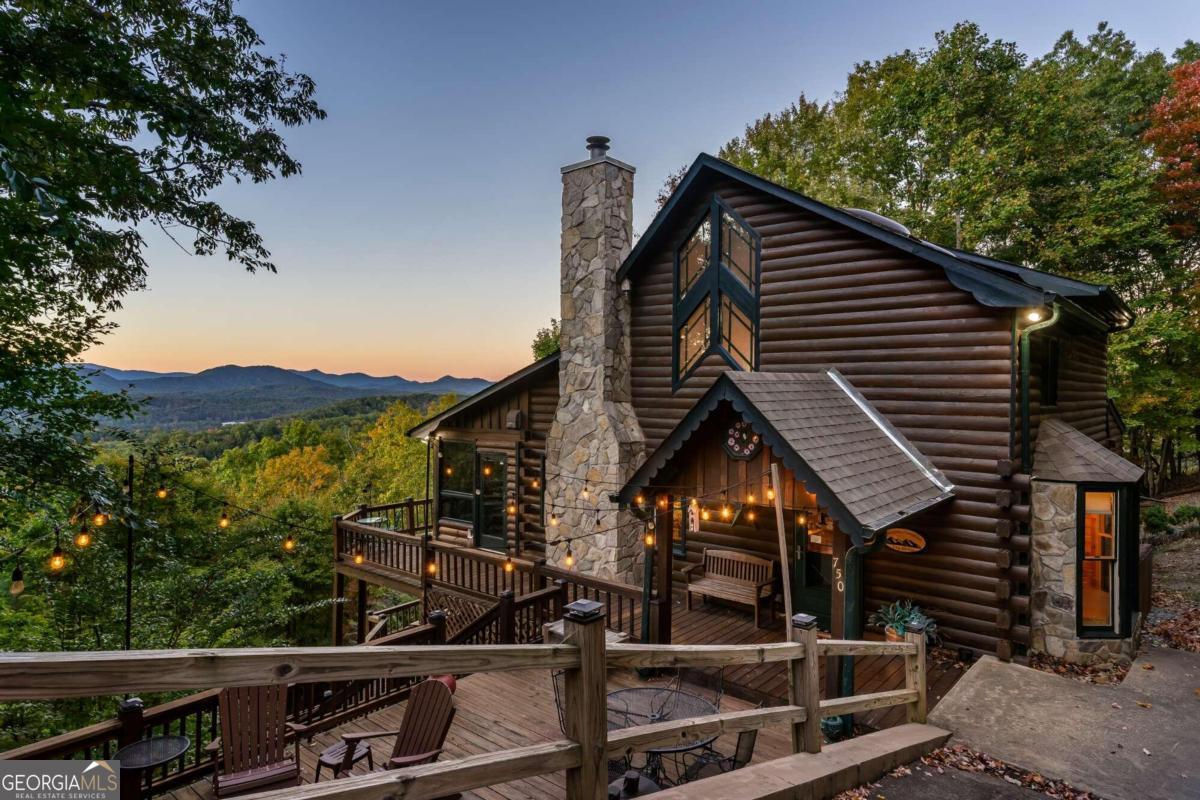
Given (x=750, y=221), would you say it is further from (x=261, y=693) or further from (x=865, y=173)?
(x=865, y=173)

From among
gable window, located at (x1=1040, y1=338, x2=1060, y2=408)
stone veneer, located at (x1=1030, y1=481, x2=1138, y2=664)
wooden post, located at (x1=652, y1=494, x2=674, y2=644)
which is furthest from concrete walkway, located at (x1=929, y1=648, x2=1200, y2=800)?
gable window, located at (x1=1040, y1=338, x2=1060, y2=408)

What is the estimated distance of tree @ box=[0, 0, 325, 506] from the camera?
6.00m

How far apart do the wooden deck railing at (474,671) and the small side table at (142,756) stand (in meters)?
3.84

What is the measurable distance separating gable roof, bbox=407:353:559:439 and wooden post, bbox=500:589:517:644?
202 inches

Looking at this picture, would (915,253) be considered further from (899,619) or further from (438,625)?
(438,625)

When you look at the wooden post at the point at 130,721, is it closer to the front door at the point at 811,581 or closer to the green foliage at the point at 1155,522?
the front door at the point at 811,581

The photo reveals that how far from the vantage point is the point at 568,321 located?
10820 mm

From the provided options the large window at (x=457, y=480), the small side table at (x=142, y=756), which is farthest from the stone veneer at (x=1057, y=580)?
the large window at (x=457, y=480)

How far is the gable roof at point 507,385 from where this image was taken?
11516mm

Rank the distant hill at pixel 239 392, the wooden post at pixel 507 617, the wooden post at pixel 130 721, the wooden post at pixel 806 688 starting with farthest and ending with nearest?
the distant hill at pixel 239 392 → the wooden post at pixel 507 617 → the wooden post at pixel 130 721 → the wooden post at pixel 806 688

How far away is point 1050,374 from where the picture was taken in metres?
8.08

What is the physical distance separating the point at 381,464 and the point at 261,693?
1222 inches

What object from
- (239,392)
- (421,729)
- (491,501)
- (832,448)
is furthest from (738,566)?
(239,392)

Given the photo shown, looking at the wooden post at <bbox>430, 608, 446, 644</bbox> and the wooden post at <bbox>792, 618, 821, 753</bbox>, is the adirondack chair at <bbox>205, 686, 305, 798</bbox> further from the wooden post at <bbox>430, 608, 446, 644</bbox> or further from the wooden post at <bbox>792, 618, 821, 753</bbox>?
the wooden post at <bbox>792, 618, 821, 753</bbox>
